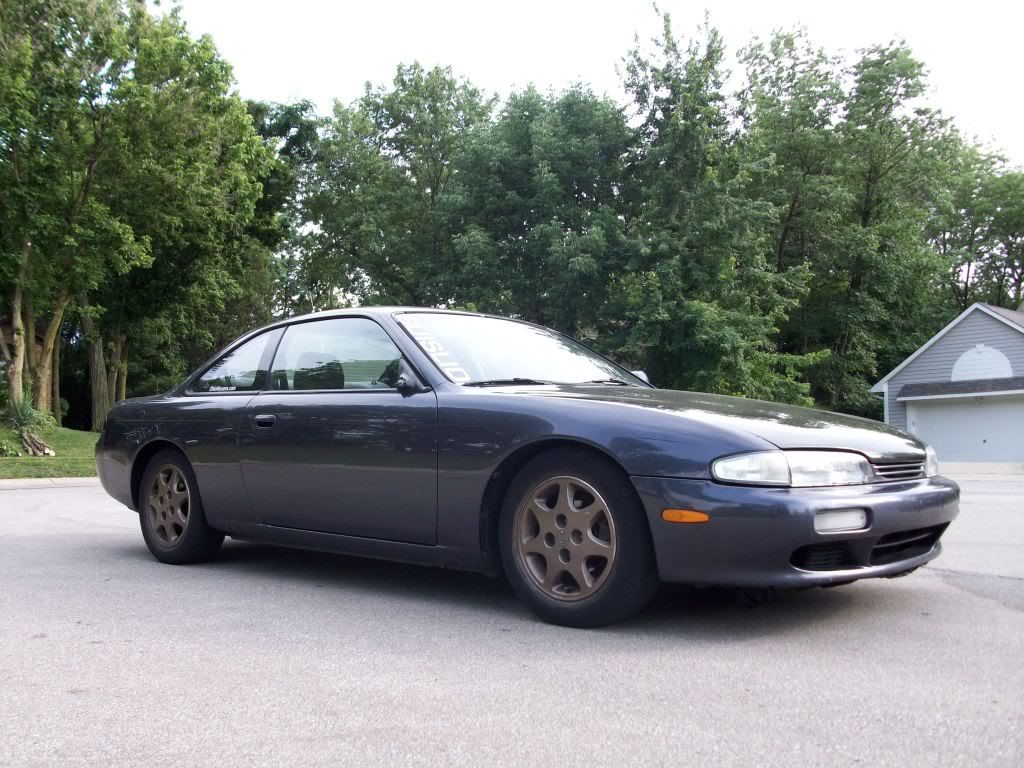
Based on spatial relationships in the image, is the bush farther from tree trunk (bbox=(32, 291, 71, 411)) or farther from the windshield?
the windshield

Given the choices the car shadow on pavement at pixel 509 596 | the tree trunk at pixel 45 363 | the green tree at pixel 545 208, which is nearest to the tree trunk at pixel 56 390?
the tree trunk at pixel 45 363

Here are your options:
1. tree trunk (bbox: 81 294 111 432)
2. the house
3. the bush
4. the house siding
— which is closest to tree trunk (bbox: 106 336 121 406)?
tree trunk (bbox: 81 294 111 432)

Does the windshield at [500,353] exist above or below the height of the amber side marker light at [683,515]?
above

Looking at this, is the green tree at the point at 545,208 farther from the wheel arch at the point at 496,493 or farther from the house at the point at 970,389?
the wheel arch at the point at 496,493

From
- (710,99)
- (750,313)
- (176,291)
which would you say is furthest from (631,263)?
(176,291)

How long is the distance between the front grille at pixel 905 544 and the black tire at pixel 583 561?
930 millimetres

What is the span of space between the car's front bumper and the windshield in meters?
1.23

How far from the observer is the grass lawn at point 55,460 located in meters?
16.3

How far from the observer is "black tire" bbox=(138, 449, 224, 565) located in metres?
5.68

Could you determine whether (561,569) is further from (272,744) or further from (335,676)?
(272,744)

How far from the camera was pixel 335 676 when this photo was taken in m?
3.39

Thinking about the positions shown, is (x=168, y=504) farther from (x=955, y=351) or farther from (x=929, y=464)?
(x=955, y=351)

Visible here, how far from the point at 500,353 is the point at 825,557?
78.4 inches

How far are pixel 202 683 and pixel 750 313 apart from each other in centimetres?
2535
